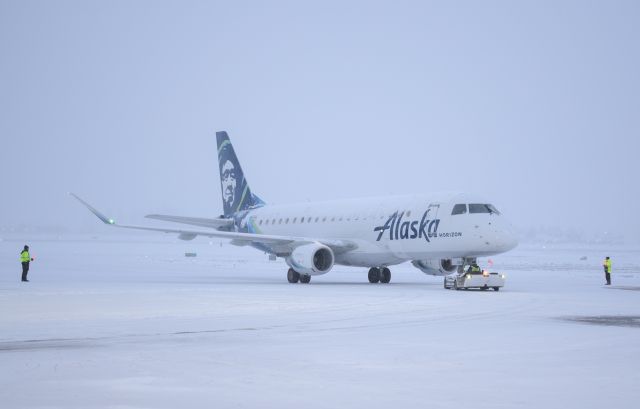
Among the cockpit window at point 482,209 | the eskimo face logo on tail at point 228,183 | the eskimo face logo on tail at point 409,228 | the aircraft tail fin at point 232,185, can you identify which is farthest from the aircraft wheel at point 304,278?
the eskimo face logo on tail at point 228,183

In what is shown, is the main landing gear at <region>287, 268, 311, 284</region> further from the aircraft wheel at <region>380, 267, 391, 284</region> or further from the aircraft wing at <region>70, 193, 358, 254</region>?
the aircraft wheel at <region>380, 267, 391, 284</region>

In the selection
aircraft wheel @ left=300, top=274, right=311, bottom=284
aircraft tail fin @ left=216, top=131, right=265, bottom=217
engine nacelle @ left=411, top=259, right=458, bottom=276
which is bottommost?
aircraft wheel @ left=300, top=274, right=311, bottom=284

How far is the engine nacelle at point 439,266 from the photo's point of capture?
3594 centimetres

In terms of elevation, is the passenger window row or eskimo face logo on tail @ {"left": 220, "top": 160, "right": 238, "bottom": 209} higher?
eskimo face logo on tail @ {"left": 220, "top": 160, "right": 238, "bottom": 209}

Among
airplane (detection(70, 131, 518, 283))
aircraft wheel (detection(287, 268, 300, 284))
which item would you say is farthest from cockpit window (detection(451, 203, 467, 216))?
aircraft wheel (detection(287, 268, 300, 284))

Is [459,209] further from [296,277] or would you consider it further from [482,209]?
[296,277]

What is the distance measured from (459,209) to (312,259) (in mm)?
6405

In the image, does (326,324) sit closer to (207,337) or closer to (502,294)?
(207,337)

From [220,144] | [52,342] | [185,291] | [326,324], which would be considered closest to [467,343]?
[326,324]

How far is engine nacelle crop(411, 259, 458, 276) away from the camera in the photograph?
35938mm

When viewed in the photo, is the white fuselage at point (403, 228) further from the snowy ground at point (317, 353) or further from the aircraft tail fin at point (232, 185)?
the snowy ground at point (317, 353)

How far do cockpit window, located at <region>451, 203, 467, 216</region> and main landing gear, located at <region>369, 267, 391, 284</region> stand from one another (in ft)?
19.4

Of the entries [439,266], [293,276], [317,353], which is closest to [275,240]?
[293,276]

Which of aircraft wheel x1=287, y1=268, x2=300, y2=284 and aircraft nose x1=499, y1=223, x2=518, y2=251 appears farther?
aircraft wheel x1=287, y1=268, x2=300, y2=284
